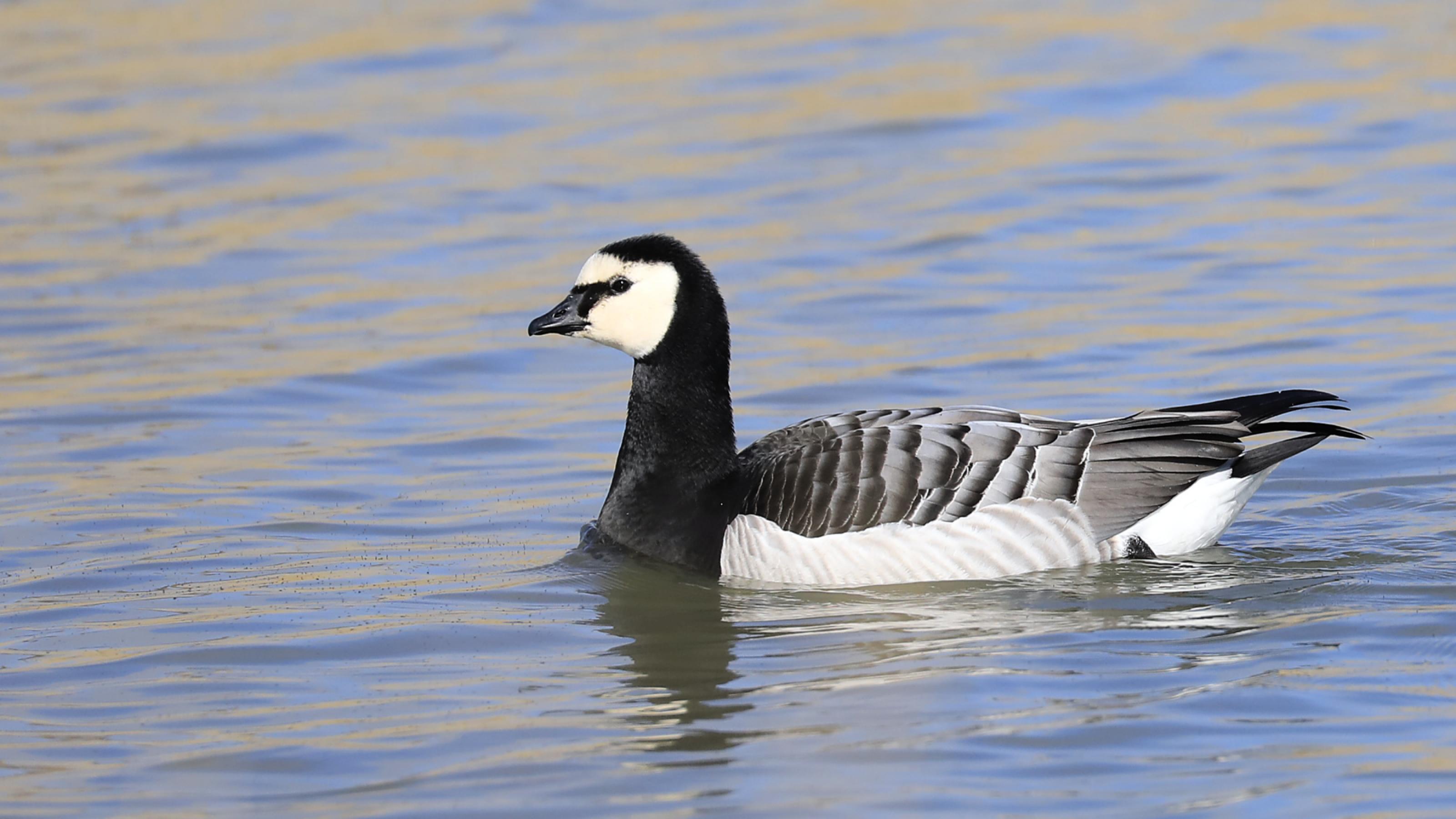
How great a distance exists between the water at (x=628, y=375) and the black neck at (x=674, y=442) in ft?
1.09

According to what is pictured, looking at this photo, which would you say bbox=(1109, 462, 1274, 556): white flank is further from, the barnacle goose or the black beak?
the black beak

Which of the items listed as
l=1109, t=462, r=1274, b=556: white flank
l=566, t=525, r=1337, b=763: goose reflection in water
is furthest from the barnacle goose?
l=566, t=525, r=1337, b=763: goose reflection in water

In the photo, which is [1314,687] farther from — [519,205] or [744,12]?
[744,12]

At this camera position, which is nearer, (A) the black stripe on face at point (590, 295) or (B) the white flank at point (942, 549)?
(B) the white flank at point (942, 549)

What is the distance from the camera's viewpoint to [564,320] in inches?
368

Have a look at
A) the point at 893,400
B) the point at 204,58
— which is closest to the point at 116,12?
the point at 204,58

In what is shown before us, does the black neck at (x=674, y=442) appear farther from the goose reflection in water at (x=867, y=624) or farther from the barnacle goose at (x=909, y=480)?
the goose reflection in water at (x=867, y=624)

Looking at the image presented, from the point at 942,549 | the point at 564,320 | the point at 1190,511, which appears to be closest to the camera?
the point at 942,549

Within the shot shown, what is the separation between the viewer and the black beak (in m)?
9.35

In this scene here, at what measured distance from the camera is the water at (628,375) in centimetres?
664

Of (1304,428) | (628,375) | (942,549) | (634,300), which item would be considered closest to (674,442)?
(634,300)

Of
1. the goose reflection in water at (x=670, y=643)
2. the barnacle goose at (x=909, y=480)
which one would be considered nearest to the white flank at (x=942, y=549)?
the barnacle goose at (x=909, y=480)

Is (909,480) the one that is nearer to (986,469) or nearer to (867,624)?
(986,469)

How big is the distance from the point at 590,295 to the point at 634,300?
0.21 meters
